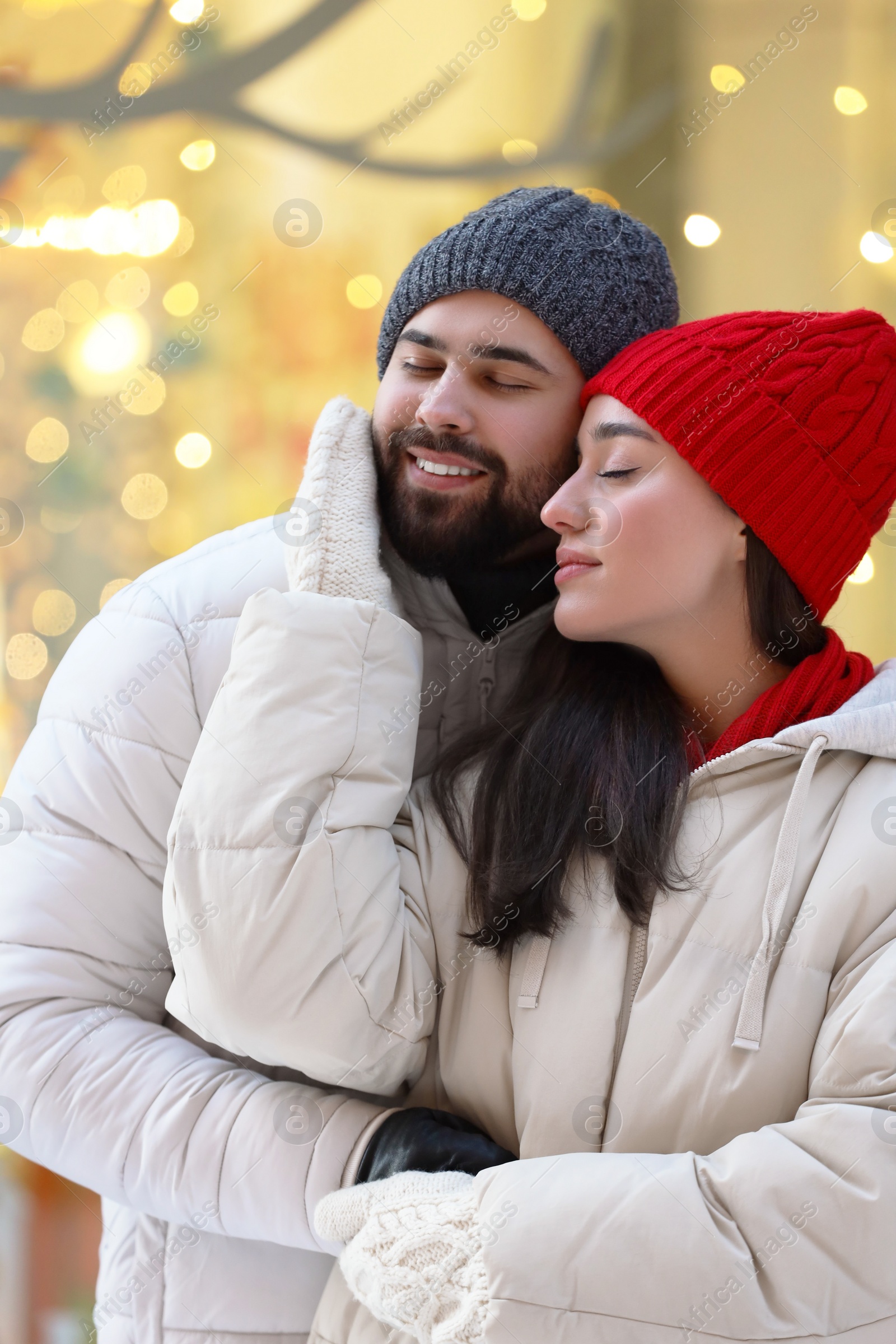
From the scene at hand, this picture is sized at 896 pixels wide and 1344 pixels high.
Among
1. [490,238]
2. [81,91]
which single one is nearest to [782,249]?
[490,238]

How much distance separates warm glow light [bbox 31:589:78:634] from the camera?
186 cm

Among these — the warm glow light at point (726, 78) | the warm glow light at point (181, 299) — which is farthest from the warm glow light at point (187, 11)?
the warm glow light at point (726, 78)

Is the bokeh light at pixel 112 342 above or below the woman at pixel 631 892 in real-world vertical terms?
above

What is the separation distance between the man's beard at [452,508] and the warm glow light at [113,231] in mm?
967

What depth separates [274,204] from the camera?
188cm

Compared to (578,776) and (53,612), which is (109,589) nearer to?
(53,612)

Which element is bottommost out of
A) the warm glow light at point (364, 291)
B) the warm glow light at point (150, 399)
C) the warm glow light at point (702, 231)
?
the warm glow light at point (150, 399)

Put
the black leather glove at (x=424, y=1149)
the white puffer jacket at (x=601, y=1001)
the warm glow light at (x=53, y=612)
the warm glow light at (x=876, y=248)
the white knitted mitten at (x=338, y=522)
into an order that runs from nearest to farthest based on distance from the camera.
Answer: the white puffer jacket at (x=601, y=1001)
the black leather glove at (x=424, y=1149)
the white knitted mitten at (x=338, y=522)
the warm glow light at (x=876, y=248)
the warm glow light at (x=53, y=612)

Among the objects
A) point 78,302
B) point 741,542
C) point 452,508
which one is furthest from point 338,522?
point 78,302

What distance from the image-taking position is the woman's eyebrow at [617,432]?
1.03m

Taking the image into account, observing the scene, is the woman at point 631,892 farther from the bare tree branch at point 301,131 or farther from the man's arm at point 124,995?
the bare tree branch at point 301,131

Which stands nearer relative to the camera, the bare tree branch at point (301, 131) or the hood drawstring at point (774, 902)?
the hood drawstring at point (774, 902)

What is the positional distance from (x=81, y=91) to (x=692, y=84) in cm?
109

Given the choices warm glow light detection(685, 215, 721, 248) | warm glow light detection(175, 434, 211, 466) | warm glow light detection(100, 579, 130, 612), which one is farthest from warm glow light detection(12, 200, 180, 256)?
warm glow light detection(685, 215, 721, 248)
